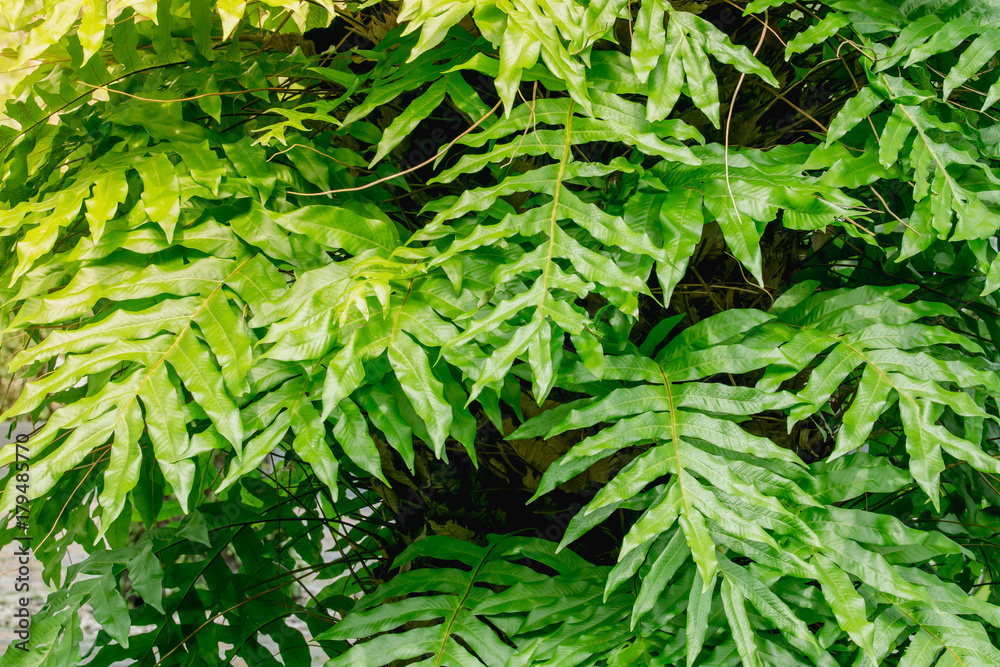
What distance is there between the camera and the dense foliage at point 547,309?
0.56 metres

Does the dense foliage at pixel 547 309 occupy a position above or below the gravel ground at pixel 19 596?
above

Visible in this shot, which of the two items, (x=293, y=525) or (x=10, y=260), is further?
(x=293, y=525)

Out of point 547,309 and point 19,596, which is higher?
point 547,309

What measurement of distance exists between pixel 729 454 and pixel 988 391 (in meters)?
0.25

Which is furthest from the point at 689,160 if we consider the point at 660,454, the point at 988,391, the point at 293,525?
the point at 293,525

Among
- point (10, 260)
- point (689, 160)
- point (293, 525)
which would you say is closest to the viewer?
point (689, 160)

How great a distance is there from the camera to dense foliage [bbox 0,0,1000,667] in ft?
1.85

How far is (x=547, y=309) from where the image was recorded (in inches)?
20.4

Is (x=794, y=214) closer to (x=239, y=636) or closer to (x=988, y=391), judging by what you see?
(x=988, y=391)

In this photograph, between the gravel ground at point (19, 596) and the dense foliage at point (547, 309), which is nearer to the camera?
the dense foliage at point (547, 309)

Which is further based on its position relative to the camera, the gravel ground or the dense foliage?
the gravel ground

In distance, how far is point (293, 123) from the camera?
61 centimetres

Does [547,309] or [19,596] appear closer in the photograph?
[547,309]

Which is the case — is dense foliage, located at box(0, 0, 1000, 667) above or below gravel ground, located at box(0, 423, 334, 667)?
above
